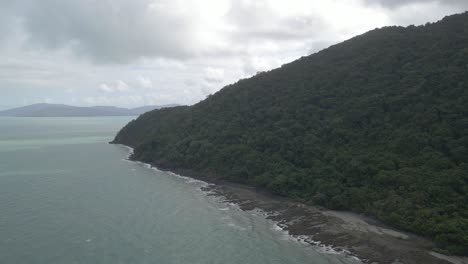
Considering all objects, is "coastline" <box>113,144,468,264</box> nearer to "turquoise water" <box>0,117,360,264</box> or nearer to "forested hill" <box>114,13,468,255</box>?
"forested hill" <box>114,13,468,255</box>

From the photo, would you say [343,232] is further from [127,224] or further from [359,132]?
[127,224]

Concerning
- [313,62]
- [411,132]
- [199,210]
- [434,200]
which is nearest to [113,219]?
[199,210]

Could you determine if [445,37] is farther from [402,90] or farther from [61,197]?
[61,197]

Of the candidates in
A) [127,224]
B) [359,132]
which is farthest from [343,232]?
[127,224]

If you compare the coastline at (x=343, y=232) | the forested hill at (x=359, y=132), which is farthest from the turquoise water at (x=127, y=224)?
the forested hill at (x=359, y=132)

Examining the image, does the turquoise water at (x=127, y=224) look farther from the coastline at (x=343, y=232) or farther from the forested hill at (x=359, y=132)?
the forested hill at (x=359, y=132)

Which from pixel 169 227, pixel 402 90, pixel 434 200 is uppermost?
pixel 402 90
